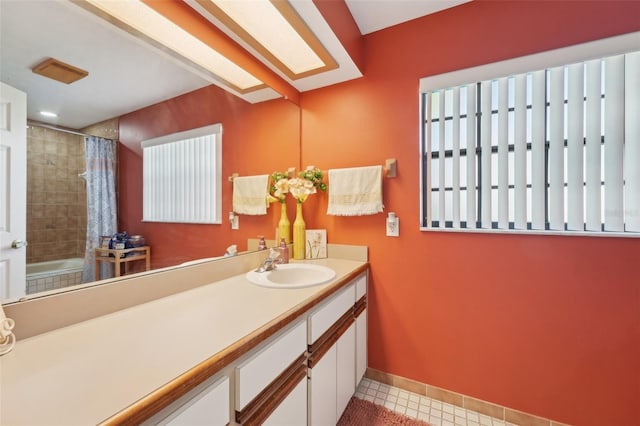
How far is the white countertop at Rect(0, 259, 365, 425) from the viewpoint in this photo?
48 cm

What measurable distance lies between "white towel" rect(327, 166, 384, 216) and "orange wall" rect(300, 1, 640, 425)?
11 cm

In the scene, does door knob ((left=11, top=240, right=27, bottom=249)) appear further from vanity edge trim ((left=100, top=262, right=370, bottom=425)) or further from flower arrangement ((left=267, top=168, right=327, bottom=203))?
flower arrangement ((left=267, top=168, right=327, bottom=203))

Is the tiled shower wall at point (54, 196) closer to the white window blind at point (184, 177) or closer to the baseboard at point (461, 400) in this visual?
the white window blind at point (184, 177)

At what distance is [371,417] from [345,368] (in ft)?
1.25

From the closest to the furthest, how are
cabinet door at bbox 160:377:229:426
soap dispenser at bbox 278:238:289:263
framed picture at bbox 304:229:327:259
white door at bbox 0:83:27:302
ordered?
1. cabinet door at bbox 160:377:229:426
2. white door at bbox 0:83:27:302
3. soap dispenser at bbox 278:238:289:263
4. framed picture at bbox 304:229:327:259

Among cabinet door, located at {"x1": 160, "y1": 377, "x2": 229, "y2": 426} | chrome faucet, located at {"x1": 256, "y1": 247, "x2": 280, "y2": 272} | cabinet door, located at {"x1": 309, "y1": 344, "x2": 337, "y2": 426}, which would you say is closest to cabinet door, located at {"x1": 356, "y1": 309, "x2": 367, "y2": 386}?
cabinet door, located at {"x1": 309, "y1": 344, "x2": 337, "y2": 426}

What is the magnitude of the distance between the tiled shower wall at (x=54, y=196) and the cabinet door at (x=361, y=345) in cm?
144

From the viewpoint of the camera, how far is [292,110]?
2.00 meters

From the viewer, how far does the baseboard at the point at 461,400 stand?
4.77ft

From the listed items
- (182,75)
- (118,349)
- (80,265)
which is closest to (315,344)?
(118,349)

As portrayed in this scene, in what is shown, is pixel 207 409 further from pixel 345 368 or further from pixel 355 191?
pixel 355 191

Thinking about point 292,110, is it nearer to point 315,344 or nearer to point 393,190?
point 393,190

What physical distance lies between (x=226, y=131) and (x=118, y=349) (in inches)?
44.9

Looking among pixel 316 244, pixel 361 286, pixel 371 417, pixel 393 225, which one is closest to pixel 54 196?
pixel 316 244
